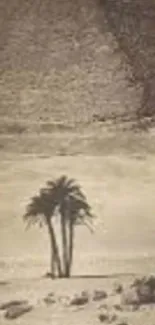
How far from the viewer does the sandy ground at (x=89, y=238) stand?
214 inches

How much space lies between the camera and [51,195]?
22.1 feet

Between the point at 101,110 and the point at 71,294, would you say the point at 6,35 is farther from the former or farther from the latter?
the point at 71,294

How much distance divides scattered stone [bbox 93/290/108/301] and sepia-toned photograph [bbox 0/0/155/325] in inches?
0.4

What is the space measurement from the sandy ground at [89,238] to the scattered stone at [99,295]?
1.2 inches

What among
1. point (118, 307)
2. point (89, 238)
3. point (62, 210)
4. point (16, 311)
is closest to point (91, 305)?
point (118, 307)

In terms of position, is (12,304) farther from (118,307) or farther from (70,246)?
(70,246)

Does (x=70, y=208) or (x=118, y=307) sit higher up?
(x=70, y=208)

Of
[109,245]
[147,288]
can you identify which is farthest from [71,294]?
[109,245]

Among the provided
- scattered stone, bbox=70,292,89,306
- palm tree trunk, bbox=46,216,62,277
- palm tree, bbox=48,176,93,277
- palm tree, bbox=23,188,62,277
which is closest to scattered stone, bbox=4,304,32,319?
scattered stone, bbox=70,292,89,306

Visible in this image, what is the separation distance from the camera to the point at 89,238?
21.3 ft

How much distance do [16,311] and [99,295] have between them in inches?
17.0

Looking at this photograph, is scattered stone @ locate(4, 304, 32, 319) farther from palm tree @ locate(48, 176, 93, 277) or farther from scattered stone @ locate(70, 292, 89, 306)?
palm tree @ locate(48, 176, 93, 277)

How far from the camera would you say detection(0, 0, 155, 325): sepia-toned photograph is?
5.64 metres

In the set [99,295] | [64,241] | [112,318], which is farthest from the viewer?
[64,241]
